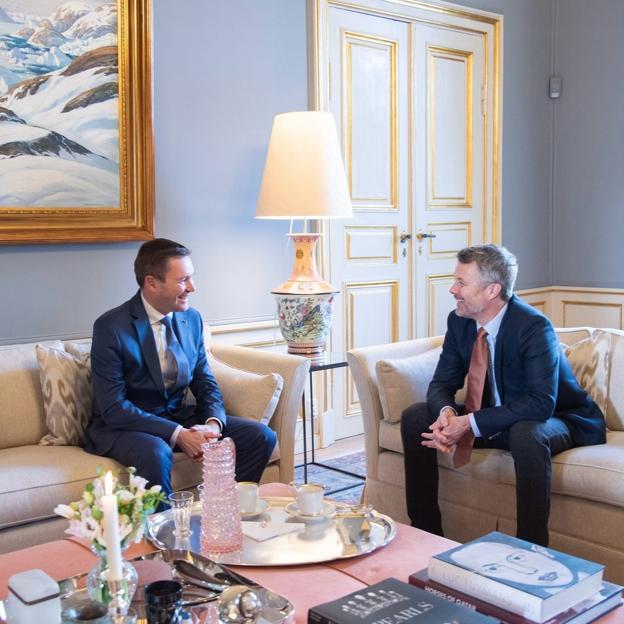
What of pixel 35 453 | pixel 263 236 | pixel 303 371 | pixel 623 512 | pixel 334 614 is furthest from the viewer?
pixel 263 236

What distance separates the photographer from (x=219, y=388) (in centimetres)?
305

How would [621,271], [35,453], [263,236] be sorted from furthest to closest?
[621,271] → [263,236] → [35,453]

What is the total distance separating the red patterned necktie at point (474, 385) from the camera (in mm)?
2648

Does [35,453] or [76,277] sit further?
[76,277]

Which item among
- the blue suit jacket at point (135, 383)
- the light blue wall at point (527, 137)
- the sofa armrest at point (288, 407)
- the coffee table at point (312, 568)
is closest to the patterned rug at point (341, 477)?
the sofa armrest at point (288, 407)

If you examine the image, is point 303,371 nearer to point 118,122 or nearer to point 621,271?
point 118,122

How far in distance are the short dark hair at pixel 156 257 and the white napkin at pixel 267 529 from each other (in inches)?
42.0

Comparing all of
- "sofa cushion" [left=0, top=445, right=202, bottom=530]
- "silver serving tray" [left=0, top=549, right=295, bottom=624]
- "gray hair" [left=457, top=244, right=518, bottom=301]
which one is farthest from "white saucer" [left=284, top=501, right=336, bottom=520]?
"gray hair" [left=457, top=244, right=518, bottom=301]

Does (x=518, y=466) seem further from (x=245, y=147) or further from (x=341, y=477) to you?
(x=245, y=147)

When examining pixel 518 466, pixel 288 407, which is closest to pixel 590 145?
pixel 288 407

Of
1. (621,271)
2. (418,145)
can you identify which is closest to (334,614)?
(418,145)

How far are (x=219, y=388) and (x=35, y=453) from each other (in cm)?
69

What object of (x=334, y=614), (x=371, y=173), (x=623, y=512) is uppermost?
(x=371, y=173)

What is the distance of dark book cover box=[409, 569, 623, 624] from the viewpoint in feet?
4.84
